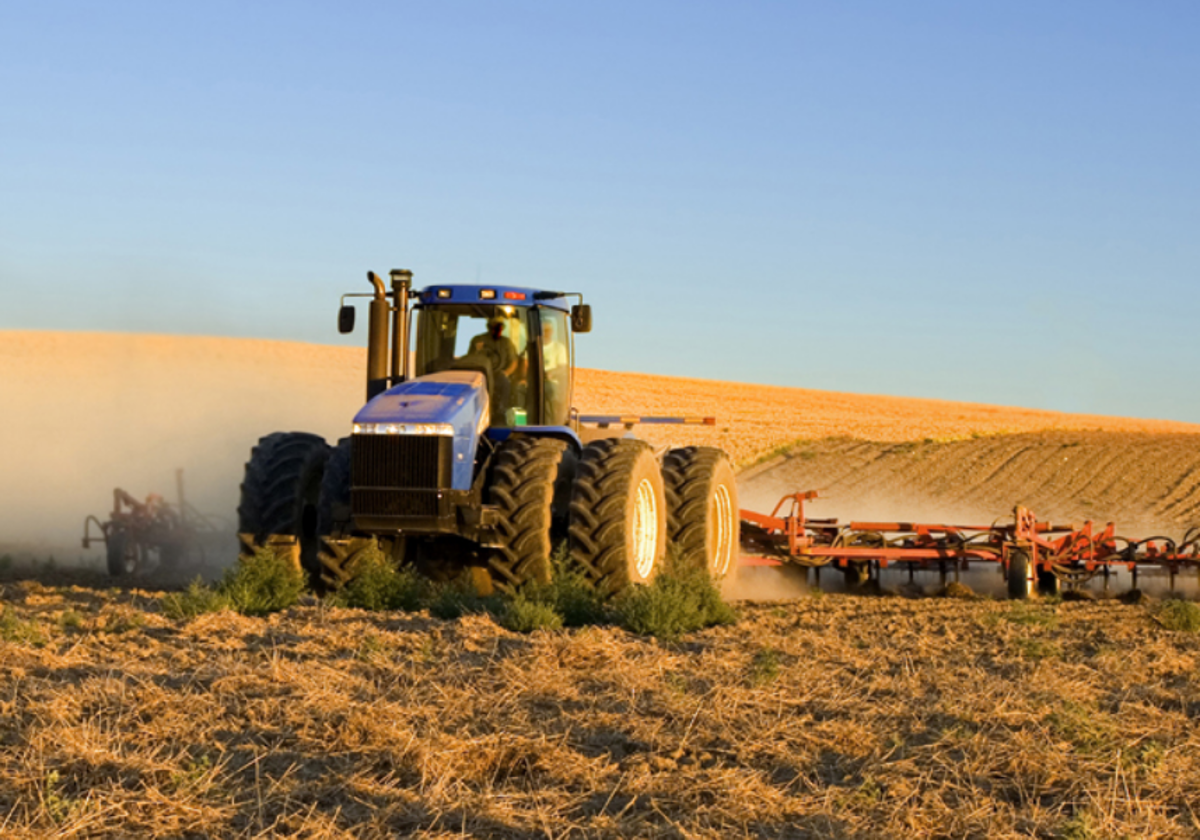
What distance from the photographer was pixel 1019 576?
50.5 feet

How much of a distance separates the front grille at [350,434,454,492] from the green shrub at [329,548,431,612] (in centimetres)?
70

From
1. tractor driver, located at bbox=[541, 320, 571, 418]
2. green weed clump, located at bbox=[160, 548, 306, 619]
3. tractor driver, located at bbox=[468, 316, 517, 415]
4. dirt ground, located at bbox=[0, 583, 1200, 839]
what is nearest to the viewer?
dirt ground, located at bbox=[0, 583, 1200, 839]

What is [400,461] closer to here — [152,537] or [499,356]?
[499,356]

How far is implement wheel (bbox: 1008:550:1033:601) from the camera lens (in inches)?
606

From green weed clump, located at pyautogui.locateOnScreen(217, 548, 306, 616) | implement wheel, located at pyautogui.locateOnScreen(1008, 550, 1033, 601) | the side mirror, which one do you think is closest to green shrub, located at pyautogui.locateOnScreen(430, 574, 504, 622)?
green weed clump, located at pyautogui.locateOnScreen(217, 548, 306, 616)

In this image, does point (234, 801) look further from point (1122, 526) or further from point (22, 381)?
point (22, 381)

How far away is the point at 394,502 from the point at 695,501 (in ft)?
11.4

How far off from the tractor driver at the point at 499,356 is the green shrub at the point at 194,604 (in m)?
2.90

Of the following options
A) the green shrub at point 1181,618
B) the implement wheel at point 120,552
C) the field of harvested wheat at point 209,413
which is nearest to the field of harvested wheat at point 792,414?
the field of harvested wheat at point 209,413

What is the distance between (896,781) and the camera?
568cm

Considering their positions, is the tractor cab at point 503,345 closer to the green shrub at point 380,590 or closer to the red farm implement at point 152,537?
the green shrub at point 380,590

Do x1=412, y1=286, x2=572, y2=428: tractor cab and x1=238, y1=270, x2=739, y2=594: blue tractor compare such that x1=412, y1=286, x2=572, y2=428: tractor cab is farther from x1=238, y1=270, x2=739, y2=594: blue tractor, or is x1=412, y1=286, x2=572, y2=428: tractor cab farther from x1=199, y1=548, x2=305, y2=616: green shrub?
x1=199, y1=548, x2=305, y2=616: green shrub

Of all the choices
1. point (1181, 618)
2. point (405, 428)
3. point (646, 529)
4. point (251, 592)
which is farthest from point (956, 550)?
point (251, 592)

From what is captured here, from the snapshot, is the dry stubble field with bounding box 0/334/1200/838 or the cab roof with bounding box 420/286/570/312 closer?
the dry stubble field with bounding box 0/334/1200/838
